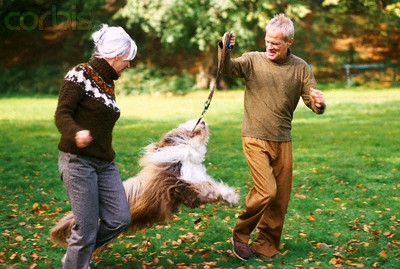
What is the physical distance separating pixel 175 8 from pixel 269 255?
1811 centimetres

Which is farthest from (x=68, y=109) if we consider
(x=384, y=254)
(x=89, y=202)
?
(x=384, y=254)

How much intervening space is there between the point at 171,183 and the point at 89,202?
112cm

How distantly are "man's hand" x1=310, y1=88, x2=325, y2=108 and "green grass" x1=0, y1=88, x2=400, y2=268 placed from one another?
56.5 inches

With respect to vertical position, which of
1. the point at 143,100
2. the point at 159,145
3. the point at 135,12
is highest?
the point at 135,12

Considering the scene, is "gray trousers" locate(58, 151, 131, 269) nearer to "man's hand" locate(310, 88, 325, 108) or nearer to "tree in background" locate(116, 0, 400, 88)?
"man's hand" locate(310, 88, 325, 108)

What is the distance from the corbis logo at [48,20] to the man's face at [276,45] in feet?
74.6

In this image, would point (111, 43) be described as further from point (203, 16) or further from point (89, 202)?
point (203, 16)

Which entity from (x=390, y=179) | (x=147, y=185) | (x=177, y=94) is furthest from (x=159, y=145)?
(x=177, y=94)

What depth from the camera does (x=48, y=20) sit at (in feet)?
96.7

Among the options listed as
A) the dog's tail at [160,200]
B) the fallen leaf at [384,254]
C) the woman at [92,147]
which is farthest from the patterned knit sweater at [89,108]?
the fallen leaf at [384,254]

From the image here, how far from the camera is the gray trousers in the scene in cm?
437

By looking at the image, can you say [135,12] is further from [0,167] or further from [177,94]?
[0,167]

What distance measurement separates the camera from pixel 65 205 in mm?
7848

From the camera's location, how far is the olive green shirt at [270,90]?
17.6 feet
